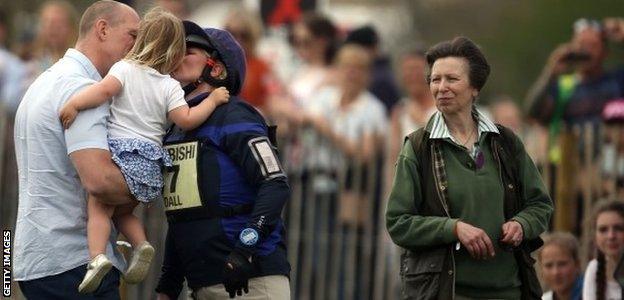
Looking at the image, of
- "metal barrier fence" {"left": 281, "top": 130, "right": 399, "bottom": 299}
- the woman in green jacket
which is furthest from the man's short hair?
"metal barrier fence" {"left": 281, "top": 130, "right": 399, "bottom": 299}

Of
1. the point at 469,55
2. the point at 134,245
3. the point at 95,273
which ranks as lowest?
the point at 95,273

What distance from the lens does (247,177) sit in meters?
8.77

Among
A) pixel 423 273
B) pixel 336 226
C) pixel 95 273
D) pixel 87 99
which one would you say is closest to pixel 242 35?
pixel 336 226

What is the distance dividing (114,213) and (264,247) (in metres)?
0.77

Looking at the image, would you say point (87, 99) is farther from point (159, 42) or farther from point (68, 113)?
point (159, 42)

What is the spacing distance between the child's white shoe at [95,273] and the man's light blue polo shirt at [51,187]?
0.21 m

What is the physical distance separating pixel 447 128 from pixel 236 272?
1343 millimetres

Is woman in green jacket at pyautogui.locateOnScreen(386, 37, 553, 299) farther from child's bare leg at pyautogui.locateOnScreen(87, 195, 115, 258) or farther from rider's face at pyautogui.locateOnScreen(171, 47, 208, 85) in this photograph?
child's bare leg at pyautogui.locateOnScreen(87, 195, 115, 258)

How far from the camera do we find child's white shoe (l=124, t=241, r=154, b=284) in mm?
8703

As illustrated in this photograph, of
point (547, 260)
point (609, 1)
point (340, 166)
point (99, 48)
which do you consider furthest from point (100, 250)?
point (609, 1)

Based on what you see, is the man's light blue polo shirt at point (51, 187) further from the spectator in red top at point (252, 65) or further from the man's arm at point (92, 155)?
the spectator in red top at point (252, 65)

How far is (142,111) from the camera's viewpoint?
28.6 feet

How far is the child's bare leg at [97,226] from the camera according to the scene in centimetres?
853

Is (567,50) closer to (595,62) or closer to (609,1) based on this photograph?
(595,62)
